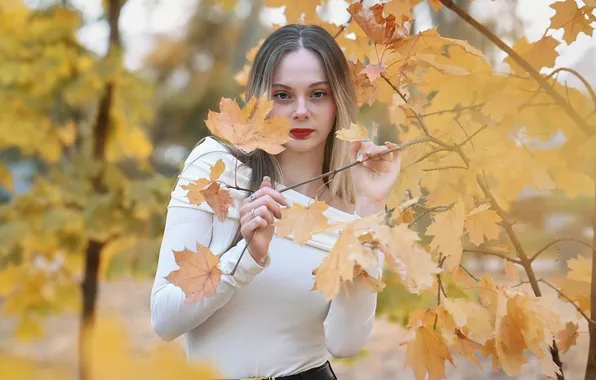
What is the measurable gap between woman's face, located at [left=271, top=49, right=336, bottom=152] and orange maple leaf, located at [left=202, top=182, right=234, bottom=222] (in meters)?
0.30

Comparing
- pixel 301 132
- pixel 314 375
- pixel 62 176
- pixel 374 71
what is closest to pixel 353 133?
pixel 374 71

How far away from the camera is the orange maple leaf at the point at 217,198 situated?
0.91 meters

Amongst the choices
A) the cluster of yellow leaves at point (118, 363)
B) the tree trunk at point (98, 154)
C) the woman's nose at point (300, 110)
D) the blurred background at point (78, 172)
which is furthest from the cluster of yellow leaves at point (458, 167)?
the tree trunk at point (98, 154)

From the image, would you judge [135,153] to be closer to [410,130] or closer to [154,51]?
[410,130]

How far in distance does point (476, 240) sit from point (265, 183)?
340 millimetres

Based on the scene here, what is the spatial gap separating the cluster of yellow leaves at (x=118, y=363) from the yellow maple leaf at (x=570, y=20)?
0.98 m

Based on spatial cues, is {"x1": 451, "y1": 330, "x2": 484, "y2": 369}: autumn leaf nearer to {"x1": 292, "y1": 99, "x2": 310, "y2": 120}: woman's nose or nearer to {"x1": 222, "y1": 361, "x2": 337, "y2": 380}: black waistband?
{"x1": 222, "y1": 361, "x2": 337, "y2": 380}: black waistband

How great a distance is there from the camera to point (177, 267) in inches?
44.7

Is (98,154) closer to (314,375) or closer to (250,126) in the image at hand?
(314,375)

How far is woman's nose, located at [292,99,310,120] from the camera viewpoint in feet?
A: 3.90

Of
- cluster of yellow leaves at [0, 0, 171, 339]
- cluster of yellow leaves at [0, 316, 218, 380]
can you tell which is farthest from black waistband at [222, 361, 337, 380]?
cluster of yellow leaves at [0, 0, 171, 339]

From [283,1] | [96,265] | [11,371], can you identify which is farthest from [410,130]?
[96,265]

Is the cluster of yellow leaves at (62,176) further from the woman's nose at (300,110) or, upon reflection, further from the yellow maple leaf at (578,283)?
the yellow maple leaf at (578,283)

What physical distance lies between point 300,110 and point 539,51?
0.42 metres
